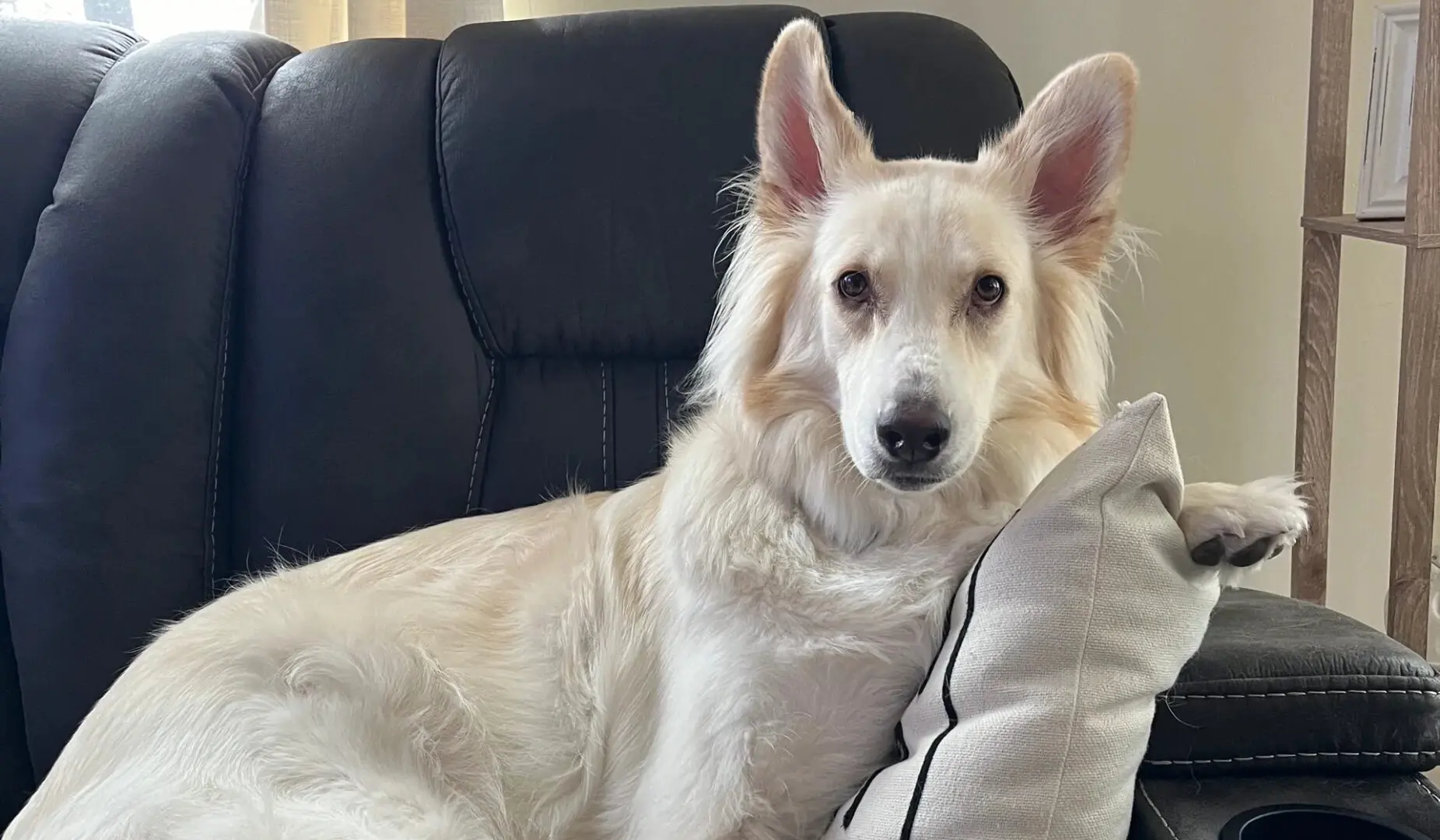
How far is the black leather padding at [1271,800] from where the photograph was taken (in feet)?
3.25

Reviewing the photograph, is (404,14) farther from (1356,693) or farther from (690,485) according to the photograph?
(1356,693)

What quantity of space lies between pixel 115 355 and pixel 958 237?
53.2 inches

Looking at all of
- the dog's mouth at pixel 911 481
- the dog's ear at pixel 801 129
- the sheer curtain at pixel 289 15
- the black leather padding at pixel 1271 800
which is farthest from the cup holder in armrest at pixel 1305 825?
the sheer curtain at pixel 289 15

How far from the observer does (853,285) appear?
135 cm

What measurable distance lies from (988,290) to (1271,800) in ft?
2.06

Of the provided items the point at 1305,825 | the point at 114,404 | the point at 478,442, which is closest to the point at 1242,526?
the point at 1305,825

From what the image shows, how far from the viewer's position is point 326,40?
7.93 ft

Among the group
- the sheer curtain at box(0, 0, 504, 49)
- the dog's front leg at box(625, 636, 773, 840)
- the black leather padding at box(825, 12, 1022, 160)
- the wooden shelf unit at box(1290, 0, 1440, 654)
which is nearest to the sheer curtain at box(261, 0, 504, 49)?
the sheer curtain at box(0, 0, 504, 49)

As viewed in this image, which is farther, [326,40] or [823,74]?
[326,40]

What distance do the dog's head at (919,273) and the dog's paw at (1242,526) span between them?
0.83 feet

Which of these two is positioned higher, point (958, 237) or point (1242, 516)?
point (958, 237)

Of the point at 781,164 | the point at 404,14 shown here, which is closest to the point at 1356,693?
the point at 781,164

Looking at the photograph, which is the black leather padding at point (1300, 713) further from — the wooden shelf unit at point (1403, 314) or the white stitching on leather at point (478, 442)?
the white stitching on leather at point (478, 442)

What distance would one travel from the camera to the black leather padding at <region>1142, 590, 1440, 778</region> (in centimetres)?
104
